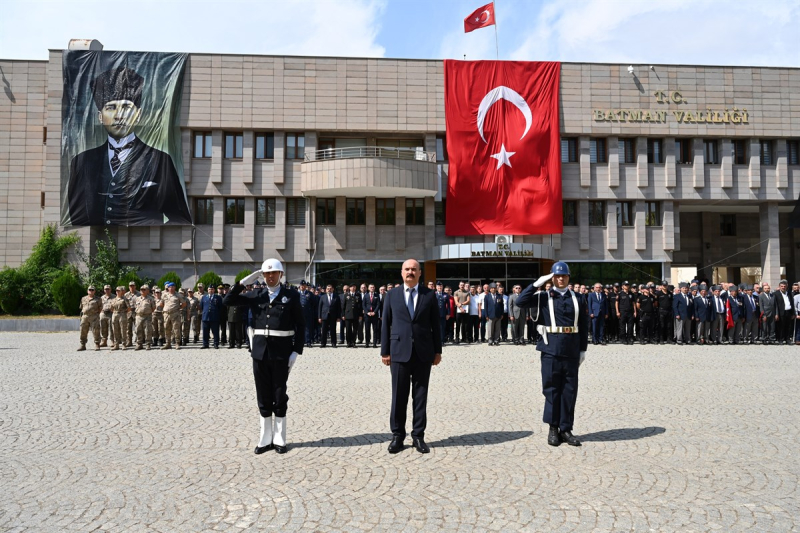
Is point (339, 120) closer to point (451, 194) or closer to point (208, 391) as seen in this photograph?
point (451, 194)

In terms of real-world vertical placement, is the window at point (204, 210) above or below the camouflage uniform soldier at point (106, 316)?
above

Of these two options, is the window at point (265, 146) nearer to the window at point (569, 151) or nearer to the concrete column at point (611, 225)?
the window at point (569, 151)

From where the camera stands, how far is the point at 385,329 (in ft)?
22.3

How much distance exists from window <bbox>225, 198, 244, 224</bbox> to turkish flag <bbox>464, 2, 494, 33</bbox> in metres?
15.6

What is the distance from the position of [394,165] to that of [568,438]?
26.8m

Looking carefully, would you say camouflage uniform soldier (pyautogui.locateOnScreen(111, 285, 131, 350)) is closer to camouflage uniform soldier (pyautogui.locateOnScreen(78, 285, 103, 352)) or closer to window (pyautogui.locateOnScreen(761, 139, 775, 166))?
camouflage uniform soldier (pyautogui.locateOnScreen(78, 285, 103, 352))

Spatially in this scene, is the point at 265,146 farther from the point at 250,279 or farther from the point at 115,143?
the point at 250,279

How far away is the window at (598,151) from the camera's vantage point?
35.8 metres

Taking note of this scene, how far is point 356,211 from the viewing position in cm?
3525

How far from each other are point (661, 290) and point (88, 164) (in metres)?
29.0

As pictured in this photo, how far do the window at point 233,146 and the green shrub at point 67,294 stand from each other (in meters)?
10.5

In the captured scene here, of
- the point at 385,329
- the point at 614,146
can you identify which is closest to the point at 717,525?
the point at 385,329

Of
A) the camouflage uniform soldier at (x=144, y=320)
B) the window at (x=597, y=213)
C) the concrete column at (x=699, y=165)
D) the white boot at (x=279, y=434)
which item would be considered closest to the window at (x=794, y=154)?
the concrete column at (x=699, y=165)

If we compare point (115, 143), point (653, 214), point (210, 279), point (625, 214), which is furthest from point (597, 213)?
point (115, 143)
